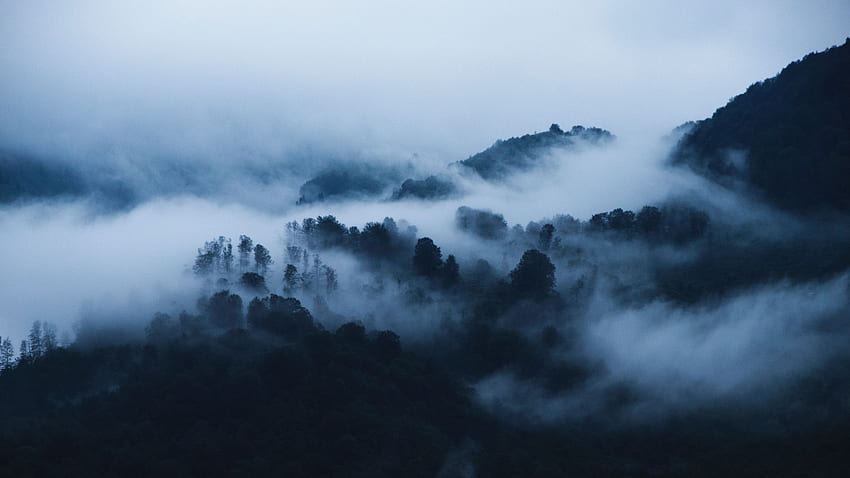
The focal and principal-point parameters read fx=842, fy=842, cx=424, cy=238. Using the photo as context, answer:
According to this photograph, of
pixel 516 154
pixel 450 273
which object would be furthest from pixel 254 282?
pixel 516 154

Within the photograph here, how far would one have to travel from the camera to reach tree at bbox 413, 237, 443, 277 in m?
132

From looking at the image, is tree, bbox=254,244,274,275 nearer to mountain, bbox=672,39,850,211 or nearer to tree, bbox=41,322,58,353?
tree, bbox=41,322,58,353

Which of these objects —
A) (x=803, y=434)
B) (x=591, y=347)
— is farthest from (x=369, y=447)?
(x=803, y=434)

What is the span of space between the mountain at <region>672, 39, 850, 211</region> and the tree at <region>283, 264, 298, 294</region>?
78.1 metres

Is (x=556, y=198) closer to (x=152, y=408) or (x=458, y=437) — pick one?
(x=458, y=437)

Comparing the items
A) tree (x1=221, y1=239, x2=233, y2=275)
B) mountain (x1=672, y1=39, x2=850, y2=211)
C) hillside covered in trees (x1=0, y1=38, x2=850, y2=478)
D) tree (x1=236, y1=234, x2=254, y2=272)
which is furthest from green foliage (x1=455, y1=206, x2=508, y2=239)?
tree (x1=221, y1=239, x2=233, y2=275)

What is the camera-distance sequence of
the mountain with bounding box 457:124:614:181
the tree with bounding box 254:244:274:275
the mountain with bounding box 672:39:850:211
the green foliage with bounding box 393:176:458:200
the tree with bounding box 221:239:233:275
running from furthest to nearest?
the mountain with bounding box 457:124:614:181, the green foliage with bounding box 393:176:458:200, the mountain with bounding box 672:39:850:211, the tree with bounding box 221:239:233:275, the tree with bounding box 254:244:274:275

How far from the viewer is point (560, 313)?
12362 cm

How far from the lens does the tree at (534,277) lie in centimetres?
12512

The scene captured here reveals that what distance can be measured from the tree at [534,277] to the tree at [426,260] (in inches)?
505

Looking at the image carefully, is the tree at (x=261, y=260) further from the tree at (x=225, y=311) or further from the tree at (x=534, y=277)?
the tree at (x=534, y=277)

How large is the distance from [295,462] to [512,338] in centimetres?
3826

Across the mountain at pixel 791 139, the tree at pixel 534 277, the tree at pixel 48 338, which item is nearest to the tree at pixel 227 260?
the tree at pixel 48 338

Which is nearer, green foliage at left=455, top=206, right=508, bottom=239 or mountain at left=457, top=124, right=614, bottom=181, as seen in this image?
green foliage at left=455, top=206, right=508, bottom=239
